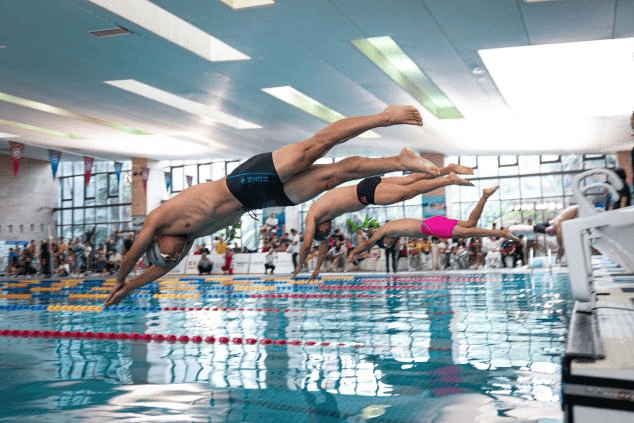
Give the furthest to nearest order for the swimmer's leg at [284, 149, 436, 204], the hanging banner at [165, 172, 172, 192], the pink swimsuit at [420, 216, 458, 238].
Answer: the hanging banner at [165, 172, 172, 192] → the pink swimsuit at [420, 216, 458, 238] → the swimmer's leg at [284, 149, 436, 204]

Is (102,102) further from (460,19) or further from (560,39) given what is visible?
(560,39)

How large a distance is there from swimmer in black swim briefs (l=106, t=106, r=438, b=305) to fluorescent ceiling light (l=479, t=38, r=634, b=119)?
29.5ft

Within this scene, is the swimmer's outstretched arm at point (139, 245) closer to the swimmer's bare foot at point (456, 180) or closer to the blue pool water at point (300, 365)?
the blue pool water at point (300, 365)

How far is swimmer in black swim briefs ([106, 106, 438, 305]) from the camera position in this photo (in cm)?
526

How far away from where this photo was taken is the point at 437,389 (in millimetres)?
4117

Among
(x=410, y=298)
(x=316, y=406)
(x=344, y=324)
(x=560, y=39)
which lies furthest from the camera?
(x=560, y=39)

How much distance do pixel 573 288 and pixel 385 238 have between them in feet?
19.5

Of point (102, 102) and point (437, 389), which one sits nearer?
point (437, 389)

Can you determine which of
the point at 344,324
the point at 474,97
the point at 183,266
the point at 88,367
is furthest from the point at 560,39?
the point at 183,266

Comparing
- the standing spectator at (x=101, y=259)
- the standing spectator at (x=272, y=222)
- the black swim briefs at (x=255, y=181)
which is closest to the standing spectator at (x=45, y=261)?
the standing spectator at (x=101, y=259)

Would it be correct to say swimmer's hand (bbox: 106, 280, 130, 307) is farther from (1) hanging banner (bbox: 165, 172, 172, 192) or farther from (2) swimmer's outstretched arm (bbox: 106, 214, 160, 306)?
(1) hanging banner (bbox: 165, 172, 172, 192)

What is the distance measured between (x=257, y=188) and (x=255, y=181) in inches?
2.7

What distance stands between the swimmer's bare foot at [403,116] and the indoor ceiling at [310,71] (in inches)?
241

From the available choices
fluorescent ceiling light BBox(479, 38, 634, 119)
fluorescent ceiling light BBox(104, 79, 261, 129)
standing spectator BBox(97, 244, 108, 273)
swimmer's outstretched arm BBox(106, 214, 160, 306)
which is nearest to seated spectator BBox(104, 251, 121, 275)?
standing spectator BBox(97, 244, 108, 273)
